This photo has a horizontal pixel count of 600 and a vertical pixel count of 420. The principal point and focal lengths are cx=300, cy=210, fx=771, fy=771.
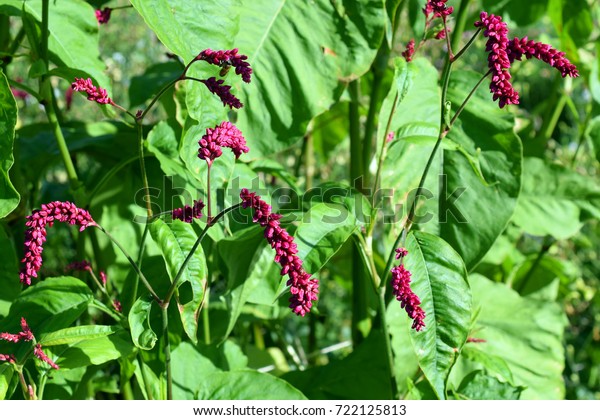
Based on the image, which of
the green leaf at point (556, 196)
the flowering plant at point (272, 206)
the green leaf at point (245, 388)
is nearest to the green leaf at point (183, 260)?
the flowering plant at point (272, 206)

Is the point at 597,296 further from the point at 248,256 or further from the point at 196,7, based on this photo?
the point at 196,7

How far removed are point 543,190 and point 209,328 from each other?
751mm

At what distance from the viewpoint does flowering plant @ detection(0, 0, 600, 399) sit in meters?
0.93

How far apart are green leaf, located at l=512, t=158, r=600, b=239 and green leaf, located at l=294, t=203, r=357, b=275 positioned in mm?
708

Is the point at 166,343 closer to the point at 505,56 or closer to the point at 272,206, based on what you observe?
the point at 272,206

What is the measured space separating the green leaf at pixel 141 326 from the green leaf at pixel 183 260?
1.9 inches

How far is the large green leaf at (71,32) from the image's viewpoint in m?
1.14

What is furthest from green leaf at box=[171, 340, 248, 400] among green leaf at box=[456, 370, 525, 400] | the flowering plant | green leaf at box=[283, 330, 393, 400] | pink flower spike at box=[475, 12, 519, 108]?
pink flower spike at box=[475, 12, 519, 108]

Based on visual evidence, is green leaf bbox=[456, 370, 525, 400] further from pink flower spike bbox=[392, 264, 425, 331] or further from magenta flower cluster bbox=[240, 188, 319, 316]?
magenta flower cluster bbox=[240, 188, 319, 316]

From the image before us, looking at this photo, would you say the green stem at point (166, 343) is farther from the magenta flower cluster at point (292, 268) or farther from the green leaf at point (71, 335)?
the magenta flower cluster at point (292, 268)

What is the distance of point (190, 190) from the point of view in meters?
1.14

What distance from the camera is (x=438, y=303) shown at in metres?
0.94

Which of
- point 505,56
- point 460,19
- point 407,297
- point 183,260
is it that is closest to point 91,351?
point 183,260

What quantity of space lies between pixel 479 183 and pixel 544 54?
0.40 m
